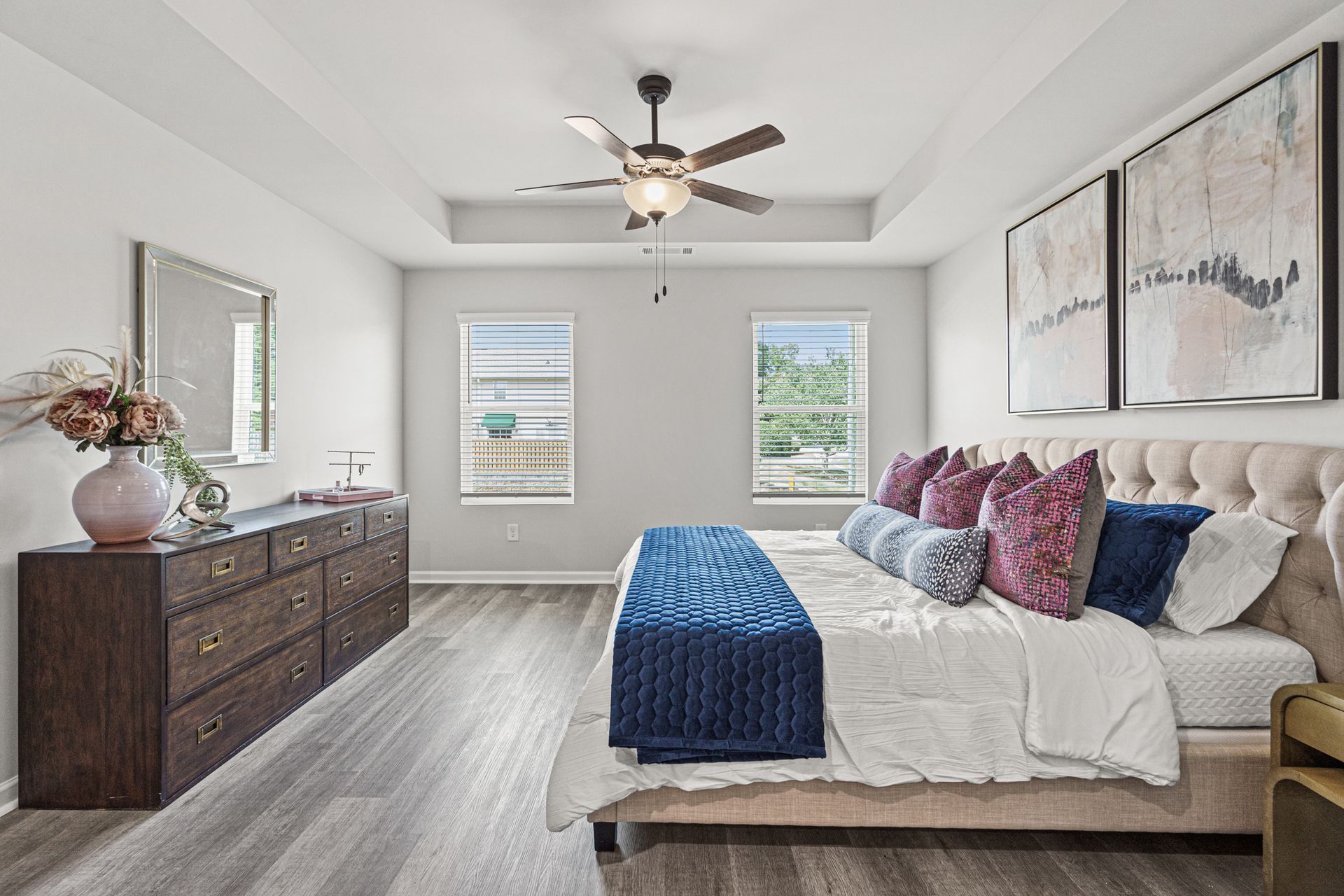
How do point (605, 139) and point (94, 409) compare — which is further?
point (605, 139)

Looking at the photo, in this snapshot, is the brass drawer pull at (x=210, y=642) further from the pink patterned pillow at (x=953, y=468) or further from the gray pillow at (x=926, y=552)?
the pink patterned pillow at (x=953, y=468)

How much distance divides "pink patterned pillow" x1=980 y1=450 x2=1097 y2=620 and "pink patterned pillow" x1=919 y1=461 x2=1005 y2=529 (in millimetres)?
467

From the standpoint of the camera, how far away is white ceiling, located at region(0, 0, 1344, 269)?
7.06ft

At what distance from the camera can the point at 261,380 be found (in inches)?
133

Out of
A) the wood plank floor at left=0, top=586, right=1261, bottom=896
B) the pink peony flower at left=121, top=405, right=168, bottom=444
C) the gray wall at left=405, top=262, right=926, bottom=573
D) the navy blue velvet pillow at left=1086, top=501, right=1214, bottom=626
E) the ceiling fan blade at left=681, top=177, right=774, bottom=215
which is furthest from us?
the gray wall at left=405, top=262, right=926, bottom=573

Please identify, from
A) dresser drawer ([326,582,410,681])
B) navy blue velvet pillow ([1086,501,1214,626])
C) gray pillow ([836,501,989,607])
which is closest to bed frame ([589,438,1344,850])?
navy blue velvet pillow ([1086,501,1214,626])

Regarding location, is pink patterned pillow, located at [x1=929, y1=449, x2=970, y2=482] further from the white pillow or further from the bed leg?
the bed leg

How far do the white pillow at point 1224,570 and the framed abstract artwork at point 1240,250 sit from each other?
16.8 inches

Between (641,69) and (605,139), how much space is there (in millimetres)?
530

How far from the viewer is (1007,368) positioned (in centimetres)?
385

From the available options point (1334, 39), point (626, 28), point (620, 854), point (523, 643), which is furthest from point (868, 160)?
point (620, 854)

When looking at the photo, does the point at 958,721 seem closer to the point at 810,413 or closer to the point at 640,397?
the point at 810,413

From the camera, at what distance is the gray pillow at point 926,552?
88.5 inches

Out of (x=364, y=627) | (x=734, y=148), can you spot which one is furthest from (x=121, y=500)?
(x=734, y=148)
